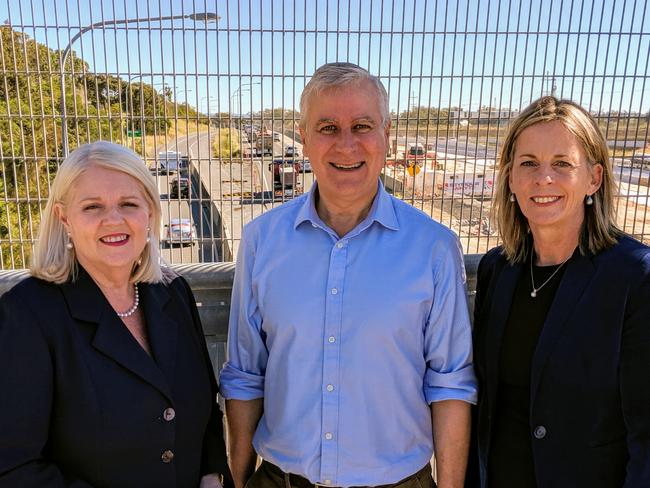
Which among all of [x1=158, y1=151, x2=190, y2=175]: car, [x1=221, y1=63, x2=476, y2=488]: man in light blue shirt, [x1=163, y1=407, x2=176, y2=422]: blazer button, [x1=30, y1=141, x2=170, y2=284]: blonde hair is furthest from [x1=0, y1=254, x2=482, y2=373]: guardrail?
[x1=158, y1=151, x2=190, y2=175]: car

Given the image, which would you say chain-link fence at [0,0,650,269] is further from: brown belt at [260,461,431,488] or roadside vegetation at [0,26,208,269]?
brown belt at [260,461,431,488]

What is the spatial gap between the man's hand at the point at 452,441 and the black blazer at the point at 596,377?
0.23 m

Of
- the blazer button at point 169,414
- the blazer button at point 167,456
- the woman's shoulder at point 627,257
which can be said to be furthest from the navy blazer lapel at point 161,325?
the woman's shoulder at point 627,257

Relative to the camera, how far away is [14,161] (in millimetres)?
5910

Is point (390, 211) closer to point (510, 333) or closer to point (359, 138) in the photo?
point (359, 138)

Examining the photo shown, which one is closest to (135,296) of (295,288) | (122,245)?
(122,245)

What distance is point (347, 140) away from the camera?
1.89m

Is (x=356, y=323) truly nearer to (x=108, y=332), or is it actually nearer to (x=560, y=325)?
(x=560, y=325)

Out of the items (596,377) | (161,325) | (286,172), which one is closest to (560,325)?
(596,377)

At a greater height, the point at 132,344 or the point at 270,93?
the point at 270,93

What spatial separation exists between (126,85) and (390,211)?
4744mm

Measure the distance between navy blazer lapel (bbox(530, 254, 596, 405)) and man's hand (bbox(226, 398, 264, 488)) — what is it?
3.16ft

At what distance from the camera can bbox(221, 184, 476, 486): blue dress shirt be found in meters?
1.84

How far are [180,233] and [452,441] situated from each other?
4954 mm
